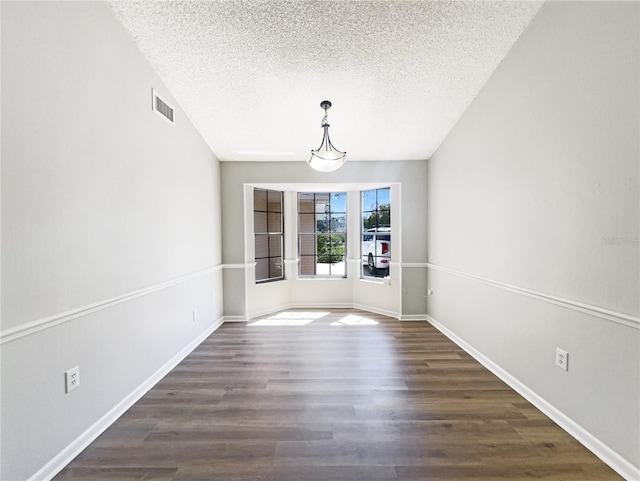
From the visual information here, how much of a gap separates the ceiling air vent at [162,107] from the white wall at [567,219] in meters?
3.12

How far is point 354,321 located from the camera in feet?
13.2

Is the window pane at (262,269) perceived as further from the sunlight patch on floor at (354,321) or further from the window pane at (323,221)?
the sunlight patch on floor at (354,321)

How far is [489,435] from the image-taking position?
173cm

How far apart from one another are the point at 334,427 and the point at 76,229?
82.0 inches

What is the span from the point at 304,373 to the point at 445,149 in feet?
10.4

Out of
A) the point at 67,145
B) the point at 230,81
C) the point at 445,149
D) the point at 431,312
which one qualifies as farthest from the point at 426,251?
the point at 67,145

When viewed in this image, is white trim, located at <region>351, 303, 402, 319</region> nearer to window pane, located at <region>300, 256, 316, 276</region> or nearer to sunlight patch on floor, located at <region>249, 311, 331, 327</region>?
sunlight patch on floor, located at <region>249, 311, 331, 327</region>

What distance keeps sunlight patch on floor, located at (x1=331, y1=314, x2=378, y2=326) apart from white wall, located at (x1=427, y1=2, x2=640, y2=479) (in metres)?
1.49

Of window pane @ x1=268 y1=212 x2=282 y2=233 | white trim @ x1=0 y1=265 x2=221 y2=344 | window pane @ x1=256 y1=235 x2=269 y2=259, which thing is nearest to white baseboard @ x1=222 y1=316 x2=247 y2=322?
window pane @ x1=256 y1=235 x2=269 y2=259

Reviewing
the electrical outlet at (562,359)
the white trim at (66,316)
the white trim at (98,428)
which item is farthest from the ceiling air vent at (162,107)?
the electrical outlet at (562,359)

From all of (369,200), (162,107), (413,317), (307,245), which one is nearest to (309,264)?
(307,245)

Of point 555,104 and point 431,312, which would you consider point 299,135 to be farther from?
point 431,312

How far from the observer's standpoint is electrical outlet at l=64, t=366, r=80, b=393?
5.12 ft

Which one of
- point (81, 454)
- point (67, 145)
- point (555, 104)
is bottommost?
point (81, 454)
